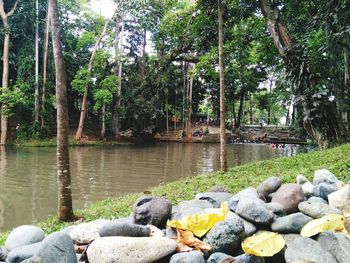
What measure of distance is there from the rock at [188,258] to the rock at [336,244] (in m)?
1.12

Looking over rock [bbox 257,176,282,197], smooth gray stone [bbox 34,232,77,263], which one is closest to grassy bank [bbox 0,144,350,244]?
rock [bbox 257,176,282,197]

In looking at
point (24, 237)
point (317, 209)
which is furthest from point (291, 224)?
point (24, 237)

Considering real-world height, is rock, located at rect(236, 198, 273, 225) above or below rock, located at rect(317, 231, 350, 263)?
above

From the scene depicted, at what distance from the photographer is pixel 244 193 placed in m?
4.19

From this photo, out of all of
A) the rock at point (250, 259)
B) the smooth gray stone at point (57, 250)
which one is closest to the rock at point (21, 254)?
the smooth gray stone at point (57, 250)

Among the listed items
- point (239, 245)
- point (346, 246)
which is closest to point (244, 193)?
point (239, 245)

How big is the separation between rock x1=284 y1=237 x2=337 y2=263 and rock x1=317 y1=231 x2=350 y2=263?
0.07m

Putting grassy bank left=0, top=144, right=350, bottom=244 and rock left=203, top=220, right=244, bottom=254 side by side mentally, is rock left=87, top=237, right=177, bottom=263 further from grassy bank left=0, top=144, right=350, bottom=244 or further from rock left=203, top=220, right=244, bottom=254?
grassy bank left=0, top=144, right=350, bottom=244

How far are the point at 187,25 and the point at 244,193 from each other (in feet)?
31.2

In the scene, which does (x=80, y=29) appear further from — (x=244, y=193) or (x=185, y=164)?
(x=244, y=193)

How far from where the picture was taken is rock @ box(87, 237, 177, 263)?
3.05 meters

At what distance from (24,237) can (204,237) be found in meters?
1.93

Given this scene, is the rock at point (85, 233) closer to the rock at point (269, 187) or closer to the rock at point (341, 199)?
the rock at point (269, 187)

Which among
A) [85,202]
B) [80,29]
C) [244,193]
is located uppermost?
[80,29]
